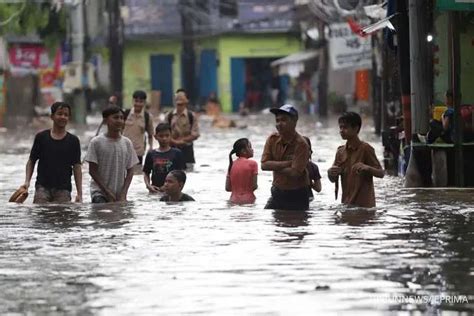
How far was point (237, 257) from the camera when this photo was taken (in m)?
11.5

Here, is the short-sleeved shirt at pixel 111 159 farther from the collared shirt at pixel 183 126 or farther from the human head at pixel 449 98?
the collared shirt at pixel 183 126

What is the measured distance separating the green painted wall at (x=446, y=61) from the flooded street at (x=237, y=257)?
261 centimetres

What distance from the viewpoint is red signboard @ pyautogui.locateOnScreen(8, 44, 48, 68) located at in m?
57.2

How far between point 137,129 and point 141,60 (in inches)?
2068

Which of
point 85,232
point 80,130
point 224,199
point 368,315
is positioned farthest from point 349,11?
point 368,315

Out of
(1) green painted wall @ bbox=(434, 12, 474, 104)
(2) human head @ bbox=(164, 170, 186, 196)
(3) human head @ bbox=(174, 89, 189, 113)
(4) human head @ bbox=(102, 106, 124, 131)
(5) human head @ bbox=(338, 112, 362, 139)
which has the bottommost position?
(2) human head @ bbox=(164, 170, 186, 196)

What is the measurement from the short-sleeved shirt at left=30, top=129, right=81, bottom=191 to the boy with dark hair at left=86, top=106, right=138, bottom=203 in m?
0.18

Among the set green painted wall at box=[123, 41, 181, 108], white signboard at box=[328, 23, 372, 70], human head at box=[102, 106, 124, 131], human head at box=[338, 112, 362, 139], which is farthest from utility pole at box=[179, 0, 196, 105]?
human head at box=[338, 112, 362, 139]

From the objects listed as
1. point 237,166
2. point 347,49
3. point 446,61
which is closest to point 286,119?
point 237,166

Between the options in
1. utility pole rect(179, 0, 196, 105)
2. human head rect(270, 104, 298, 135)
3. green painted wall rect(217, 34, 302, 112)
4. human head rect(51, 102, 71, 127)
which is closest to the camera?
human head rect(270, 104, 298, 135)

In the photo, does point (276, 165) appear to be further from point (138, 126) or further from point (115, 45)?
point (115, 45)

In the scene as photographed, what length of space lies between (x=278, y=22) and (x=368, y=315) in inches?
2374

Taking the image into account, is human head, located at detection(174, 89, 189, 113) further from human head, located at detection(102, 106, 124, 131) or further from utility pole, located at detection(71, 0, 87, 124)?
utility pole, located at detection(71, 0, 87, 124)

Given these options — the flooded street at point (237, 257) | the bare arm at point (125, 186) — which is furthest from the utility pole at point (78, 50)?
the flooded street at point (237, 257)
